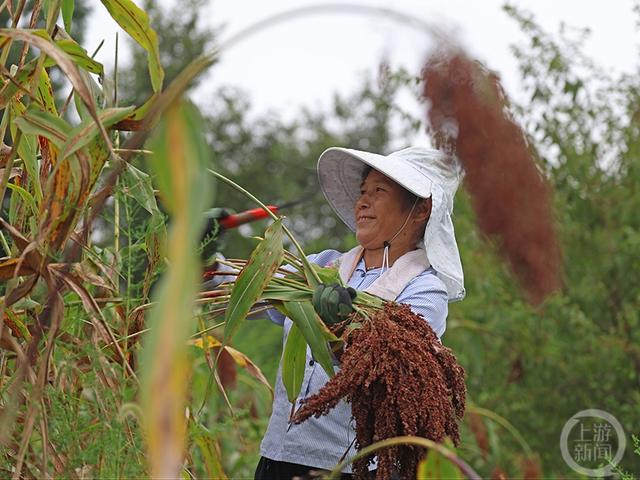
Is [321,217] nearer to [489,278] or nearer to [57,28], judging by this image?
[489,278]

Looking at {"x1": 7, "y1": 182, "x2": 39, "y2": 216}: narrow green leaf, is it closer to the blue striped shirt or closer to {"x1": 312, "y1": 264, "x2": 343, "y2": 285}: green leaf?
{"x1": 312, "y1": 264, "x2": 343, "y2": 285}: green leaf

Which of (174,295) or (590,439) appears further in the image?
(590,439)

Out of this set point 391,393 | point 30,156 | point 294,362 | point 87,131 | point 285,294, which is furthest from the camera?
point 294,362

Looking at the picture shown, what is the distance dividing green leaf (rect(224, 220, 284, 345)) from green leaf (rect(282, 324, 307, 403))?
0.26 metres

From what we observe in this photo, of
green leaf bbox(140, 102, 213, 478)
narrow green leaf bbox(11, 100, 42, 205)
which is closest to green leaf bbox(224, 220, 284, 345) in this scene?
narrow green leaf bbox(11, 100, 42, 205)

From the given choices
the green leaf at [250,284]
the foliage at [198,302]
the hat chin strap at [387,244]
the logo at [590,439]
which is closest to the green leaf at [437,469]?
the foliage at [198,302]

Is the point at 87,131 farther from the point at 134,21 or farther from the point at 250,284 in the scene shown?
the point at 250,284

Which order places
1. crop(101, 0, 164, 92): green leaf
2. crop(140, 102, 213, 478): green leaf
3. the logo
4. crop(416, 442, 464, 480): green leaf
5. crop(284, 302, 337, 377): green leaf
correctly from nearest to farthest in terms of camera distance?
crop(140, 102, 213, 478): green leaf
crop(416, 442, 464, 480): green leaf
crop(101, 0, 164, 92): green leaf
crop(284, 302, 337, 377): green leaf
the logo

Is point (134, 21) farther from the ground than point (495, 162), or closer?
farther from the ground

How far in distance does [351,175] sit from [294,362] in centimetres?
64

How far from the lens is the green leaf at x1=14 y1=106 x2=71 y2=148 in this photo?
1.52 m

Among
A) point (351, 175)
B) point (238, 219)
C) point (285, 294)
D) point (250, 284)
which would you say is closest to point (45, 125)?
point (250, 284)

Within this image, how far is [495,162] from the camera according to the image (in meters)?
1.06

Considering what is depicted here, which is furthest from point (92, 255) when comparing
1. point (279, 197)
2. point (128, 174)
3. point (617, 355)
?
point (279, 197)
